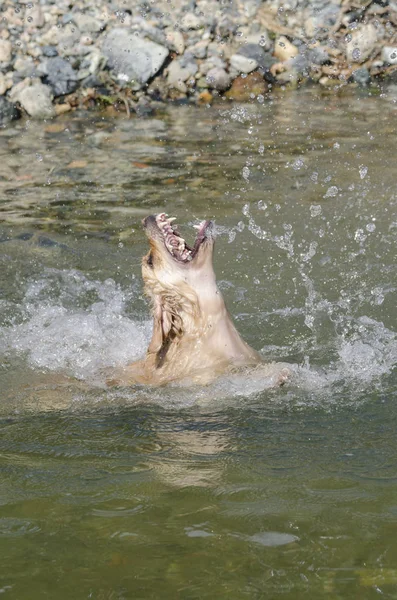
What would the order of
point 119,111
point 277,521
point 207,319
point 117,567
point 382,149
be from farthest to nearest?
point 119,111
point 382,149
point 207,319
point 277,521
point 117,567

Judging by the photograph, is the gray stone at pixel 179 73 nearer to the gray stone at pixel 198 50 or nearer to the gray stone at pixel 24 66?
the gray stone at pixel 198 50

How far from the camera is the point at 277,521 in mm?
3949

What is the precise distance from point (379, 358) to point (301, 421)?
1111 millimetres

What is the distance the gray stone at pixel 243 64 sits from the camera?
1365cm

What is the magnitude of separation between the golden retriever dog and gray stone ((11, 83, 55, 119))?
25.9 feet

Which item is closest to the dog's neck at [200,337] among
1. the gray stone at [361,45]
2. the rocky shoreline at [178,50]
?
the rocky shoreline at [178,50]

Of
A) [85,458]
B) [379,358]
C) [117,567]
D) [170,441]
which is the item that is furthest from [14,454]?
[379,358]

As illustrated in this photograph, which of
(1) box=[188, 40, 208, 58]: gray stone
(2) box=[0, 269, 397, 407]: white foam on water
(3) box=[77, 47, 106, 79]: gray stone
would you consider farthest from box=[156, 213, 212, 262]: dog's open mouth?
(1) box=[188, 40, 208, 58]: gray stone

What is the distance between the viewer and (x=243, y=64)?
537 inches

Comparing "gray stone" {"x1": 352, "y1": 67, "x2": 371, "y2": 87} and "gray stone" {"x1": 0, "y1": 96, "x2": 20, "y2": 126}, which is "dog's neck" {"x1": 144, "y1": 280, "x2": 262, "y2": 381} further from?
"gray stone" {"x1": 352, "y1": 67, "x2": 371, "y2": 87}

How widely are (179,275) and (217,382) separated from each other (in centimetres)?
70

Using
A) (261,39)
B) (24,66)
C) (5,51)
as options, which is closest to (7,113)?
(24,66)

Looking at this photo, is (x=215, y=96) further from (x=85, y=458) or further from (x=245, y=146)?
(x=85, y=458)

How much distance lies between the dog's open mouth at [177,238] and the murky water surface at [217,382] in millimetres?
801
